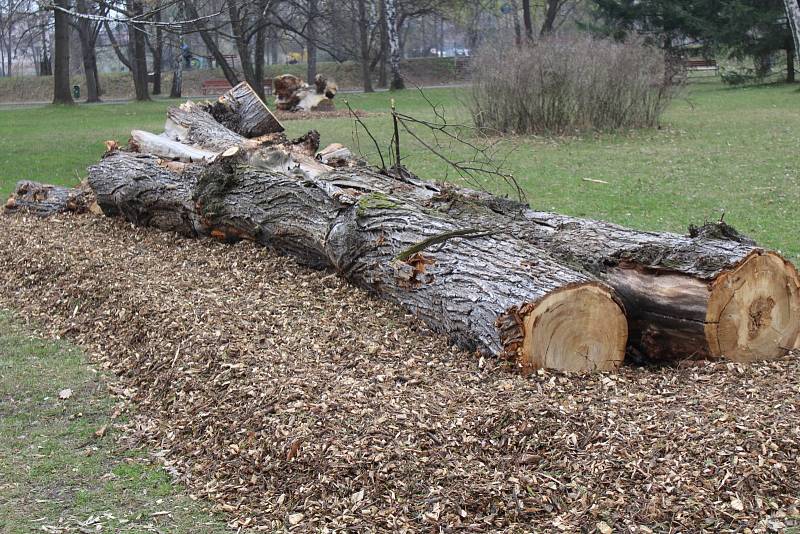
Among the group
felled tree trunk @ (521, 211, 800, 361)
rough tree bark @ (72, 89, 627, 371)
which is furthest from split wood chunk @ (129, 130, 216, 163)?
felled tree trunk @ (521, 211, 800, 361)

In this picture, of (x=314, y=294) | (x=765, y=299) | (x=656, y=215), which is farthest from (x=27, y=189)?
(x=765, y=299)

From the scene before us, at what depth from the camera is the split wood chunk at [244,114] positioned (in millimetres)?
10797

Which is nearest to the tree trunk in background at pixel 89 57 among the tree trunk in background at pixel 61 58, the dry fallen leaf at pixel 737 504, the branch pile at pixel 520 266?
the tree trunk in background at pixel 61 58

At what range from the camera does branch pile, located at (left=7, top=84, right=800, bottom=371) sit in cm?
448

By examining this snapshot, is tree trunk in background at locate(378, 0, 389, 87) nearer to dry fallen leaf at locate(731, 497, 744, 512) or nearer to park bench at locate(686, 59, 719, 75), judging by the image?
park bench at locate(686, 59, 719, 75)

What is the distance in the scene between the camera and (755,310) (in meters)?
4.60

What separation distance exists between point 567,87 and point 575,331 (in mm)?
12655

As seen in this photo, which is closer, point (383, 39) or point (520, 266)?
point (520, 266)

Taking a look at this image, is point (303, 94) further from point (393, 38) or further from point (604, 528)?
point (604, 528)

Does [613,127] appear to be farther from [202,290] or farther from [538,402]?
[538,402]

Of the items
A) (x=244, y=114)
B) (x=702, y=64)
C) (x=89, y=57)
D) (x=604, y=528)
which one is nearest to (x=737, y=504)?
(x=604, y=528)

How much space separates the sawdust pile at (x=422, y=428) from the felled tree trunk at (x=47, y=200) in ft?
Answer: 13.2

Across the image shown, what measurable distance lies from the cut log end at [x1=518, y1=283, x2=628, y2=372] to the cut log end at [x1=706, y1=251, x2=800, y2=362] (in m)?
0.47

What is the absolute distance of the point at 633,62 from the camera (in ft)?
53.7
